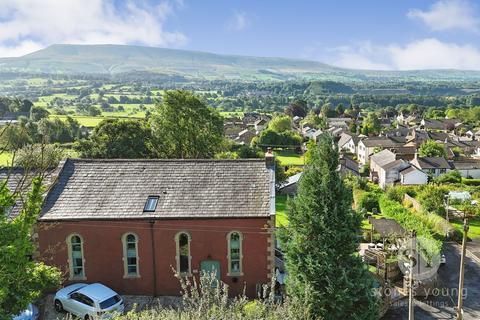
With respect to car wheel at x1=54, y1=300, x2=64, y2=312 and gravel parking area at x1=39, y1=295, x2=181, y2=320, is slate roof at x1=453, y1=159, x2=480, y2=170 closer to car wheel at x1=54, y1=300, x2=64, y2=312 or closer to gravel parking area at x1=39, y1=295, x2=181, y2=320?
gravel parking area at x1=39, y1=295, x2=181, y2=320

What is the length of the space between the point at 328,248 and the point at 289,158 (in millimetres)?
72286

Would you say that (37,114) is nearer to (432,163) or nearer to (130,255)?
(432,163)

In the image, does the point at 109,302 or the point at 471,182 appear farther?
the point at 471,182

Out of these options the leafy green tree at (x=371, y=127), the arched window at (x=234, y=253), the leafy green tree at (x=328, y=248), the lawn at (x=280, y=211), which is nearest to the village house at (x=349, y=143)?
the leafy green tree at (x=371, y=127)

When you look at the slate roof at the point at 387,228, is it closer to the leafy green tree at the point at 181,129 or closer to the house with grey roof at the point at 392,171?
the leafy green tree at the point at 181,129

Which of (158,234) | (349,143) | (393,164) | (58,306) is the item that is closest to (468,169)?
(393,164)

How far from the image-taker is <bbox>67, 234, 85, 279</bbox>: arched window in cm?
2205

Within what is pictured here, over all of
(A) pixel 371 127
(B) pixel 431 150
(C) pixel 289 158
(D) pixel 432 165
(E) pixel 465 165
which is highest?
(B) pixel 431 150

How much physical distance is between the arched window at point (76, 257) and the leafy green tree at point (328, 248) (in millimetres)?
10815

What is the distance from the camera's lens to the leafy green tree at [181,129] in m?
48.8

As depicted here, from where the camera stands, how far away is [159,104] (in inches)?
1960

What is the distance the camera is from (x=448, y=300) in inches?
958

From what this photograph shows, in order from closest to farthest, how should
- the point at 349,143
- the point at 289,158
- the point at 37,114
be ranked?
the point at 289,158, the point at 349,143, the point at 37,114

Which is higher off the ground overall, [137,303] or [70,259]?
[70,259]
